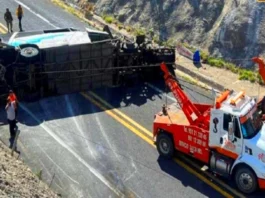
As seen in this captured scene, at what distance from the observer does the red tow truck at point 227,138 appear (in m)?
14.0

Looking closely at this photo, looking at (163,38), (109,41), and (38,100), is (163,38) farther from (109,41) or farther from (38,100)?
(38,100)

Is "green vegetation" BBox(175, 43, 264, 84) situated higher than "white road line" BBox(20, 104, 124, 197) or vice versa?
"green vegetation" BBox(175, 43, 264, 84)

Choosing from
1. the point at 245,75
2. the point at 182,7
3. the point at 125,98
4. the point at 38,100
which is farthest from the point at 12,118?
the point at 182,7

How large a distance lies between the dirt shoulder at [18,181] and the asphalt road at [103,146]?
2.42 feet

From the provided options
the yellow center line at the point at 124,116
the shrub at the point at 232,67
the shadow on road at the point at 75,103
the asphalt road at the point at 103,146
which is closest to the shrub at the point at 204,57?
the shrub at the point at 232,67

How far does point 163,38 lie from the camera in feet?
81.7

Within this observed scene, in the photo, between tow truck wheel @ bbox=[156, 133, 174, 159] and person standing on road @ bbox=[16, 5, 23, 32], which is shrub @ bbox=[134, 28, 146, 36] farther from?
tow truck wheel @ bbox=[156, 133, 174, 159]

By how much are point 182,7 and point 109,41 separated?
6.75 meters

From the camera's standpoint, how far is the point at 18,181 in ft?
41.8

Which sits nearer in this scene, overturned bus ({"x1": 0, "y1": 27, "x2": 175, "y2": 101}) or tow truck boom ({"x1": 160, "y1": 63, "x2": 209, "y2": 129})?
tow truck boom ({"x1": 160, "y1": 63, "x2": 209, "y2": 129})

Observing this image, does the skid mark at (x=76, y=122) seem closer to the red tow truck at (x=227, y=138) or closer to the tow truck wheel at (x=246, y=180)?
the red tow truck at (x=227, y=138)

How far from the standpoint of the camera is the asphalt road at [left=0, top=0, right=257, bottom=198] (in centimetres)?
1475

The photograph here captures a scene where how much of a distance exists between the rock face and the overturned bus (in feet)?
10.6

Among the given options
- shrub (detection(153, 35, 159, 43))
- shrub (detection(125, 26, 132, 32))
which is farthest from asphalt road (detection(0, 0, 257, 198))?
shrub (detection(125, 26, 132, 32))
